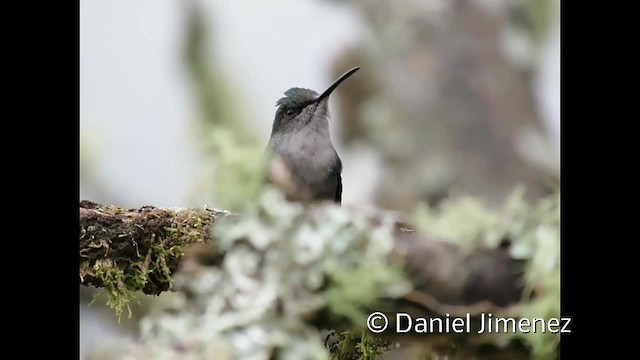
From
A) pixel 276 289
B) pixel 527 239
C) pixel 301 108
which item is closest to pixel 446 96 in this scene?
pixel 301 108

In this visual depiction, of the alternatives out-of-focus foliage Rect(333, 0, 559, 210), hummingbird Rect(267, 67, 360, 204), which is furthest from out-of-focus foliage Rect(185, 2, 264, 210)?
out-of-focus foliage Rect(333, 0, 559, 210)

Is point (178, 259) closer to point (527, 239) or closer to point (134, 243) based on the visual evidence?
point (134, 243)

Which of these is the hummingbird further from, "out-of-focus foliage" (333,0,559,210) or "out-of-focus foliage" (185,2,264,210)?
"out-of-focus foliage" (333,0,559,210)

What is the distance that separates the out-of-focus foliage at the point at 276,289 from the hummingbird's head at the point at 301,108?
1.12 m

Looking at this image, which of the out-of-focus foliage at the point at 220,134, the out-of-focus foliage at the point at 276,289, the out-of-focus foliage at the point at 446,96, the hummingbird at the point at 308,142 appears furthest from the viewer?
the out-of-focus foliage at the point at 446,96

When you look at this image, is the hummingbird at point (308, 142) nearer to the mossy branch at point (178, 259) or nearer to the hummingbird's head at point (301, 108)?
the hummingbird's head at point (301, 108)

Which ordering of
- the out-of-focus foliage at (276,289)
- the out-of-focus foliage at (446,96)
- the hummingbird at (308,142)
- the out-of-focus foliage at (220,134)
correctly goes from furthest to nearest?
the out-of-focus foliage at (446,96), the hummingbird at (308,142), the out-of-focus foliage at (220,134), the out-of-focus foliage at (276,289)

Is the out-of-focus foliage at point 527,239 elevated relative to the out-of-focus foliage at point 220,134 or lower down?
lower down

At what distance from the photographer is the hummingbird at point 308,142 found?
3.15 metres

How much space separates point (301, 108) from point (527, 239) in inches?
54.0

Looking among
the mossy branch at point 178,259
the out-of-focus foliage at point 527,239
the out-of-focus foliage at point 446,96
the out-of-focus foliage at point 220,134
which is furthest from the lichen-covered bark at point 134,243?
the out-of-focus foliage at point 446,96

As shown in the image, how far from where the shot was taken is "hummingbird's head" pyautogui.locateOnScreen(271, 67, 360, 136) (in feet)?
10.6
